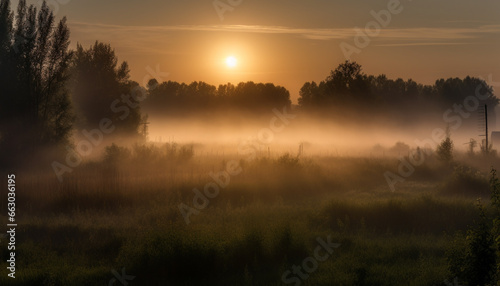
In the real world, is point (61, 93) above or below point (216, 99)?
below

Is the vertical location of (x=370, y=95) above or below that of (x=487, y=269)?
above

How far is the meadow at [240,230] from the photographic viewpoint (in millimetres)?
11445

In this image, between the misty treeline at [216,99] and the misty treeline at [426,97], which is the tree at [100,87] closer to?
the misty treeline at [426,97]

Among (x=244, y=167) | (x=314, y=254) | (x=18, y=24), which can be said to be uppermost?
(x=18, y=24)

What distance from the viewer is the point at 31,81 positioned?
98.6 ft

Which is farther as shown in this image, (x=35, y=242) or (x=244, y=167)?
(x=244, y=167)

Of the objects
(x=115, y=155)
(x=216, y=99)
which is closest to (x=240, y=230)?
(x=115, y=155)

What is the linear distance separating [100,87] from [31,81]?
12.8 m

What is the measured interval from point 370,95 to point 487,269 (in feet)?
202

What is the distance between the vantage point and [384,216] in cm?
1745

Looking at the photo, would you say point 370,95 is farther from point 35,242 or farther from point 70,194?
point 35,242

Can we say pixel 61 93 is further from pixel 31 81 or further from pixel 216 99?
pixel 216 99

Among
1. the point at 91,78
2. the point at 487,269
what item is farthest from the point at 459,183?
the point at 91,78

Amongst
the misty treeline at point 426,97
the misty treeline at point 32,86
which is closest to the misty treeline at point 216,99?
the misty treeline at point 426,97
